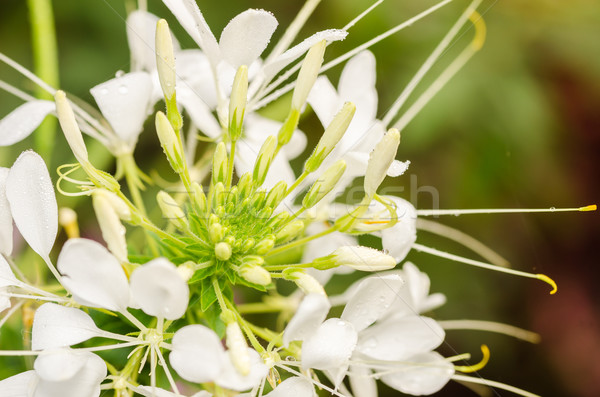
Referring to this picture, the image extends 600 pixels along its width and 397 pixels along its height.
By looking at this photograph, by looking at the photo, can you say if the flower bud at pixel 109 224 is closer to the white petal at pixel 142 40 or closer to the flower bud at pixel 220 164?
the flower bud at pixel 220 164

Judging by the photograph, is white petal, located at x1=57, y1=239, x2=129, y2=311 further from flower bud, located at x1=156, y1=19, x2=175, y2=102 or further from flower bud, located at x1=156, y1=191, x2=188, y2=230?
flower bud, located at x1=156, y1=19, x2=175, y2=102

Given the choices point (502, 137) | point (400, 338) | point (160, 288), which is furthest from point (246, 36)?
point (502, 137)

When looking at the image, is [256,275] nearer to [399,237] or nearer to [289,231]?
[289,231]

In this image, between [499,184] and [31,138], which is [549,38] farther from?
[31,138]

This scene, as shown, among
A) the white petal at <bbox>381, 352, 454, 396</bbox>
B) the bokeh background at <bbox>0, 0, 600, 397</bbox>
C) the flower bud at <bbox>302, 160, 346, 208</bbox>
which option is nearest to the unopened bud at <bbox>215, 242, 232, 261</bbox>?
the flower bud at <bbox>302, 160, 346, 208</bbox>

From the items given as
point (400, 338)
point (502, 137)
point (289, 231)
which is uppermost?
point (289, 231)

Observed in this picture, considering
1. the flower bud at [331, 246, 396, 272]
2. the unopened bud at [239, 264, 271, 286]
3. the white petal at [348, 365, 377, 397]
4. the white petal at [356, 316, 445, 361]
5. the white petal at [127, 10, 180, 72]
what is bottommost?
the white petal at [348, 365, 377, 397]
